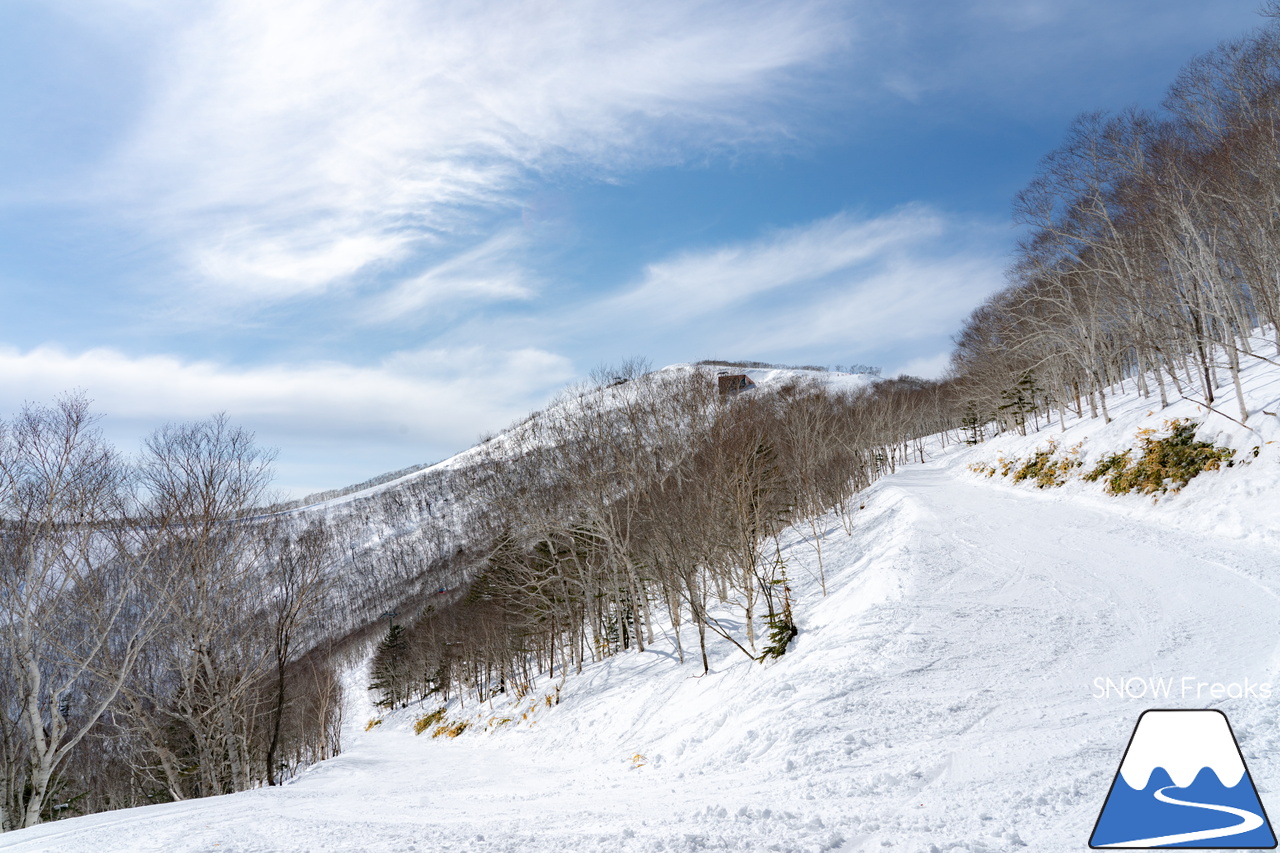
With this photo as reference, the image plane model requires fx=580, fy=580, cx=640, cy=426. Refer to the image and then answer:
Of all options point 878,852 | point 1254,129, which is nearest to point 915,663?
point 878,852

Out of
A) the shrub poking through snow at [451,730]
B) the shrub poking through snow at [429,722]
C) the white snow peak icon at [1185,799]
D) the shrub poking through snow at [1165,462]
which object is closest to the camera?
the white snow peak icon at [1185,799]

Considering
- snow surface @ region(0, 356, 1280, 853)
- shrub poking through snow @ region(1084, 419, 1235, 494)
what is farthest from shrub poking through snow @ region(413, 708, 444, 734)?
shrub poking through snow @ region(1084, 419, 1235, 494)

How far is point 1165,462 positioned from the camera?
53.9 ft

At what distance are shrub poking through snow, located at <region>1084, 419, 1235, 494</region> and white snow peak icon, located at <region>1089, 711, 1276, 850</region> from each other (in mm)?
14308

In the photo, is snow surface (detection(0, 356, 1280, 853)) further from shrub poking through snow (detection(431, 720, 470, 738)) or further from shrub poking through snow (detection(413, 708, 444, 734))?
shrub poking through snow (detection(413, 708, 444, 734))

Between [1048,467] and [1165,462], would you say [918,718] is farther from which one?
[1048,467]

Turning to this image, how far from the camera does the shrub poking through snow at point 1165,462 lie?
15031mm

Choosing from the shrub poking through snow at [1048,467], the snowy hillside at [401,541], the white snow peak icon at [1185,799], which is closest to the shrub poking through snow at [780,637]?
the white snow peak icon at [1185,799]

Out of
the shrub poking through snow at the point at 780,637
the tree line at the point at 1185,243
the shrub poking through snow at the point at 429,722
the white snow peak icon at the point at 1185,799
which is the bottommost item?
the shrub poking through snow at the point at 429,722

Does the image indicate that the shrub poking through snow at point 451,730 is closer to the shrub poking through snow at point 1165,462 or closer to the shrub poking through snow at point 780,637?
the shrub poking through snow at point 780,637

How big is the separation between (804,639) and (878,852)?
8.14m

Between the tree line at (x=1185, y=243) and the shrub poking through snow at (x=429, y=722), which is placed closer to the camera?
the tree line at (x=1185, y=243)

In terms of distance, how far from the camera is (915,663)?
8.55m

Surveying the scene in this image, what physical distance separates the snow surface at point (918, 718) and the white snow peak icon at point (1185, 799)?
0.61ft
